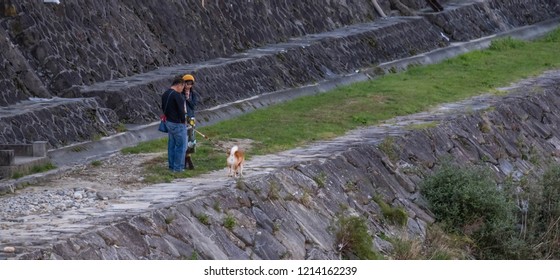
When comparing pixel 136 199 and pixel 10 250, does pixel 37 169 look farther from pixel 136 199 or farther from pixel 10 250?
pixel 10 250

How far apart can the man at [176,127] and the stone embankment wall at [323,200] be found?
4.38 feet

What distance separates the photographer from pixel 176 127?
18.2m

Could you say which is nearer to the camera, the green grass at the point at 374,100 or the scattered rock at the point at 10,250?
the scattered rock at the point at 10,250

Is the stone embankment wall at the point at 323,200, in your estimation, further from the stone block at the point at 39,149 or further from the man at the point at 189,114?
the stone block at the point at 39,149

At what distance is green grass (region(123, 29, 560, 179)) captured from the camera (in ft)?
68.5

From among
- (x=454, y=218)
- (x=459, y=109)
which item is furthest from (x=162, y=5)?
(x=454, y=218)

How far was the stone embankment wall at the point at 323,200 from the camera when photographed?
560 inches

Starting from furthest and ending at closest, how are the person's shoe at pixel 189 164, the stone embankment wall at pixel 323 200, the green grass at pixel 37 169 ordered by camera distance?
the person's shoe at pixel 189 164, the green grass at pixel 37 169, the stone embankment wall at pixel 323 200

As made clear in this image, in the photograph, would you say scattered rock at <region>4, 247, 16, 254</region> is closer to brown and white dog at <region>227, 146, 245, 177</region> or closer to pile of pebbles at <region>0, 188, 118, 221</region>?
pile of pebbles at <region>0, 188, 118, 221</region>

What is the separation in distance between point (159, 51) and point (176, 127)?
23.2 ft

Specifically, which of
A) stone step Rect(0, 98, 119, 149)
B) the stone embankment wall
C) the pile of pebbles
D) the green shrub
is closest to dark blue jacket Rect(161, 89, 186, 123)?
the stone embankment wall

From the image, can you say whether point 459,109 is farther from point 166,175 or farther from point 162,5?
point 166,175

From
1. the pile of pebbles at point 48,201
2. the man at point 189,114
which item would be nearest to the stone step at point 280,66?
the man at point 189,114

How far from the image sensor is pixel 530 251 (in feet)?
63.4
